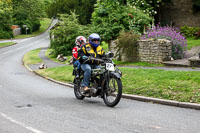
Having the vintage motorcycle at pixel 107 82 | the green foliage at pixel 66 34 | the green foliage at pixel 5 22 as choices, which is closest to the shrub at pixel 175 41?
the vintage motorcycle at pixel 107 82

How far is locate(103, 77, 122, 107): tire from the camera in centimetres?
794

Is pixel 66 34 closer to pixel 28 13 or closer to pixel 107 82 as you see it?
pixel 107 82

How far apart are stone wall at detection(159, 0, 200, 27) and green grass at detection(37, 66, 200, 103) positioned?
2493 cm

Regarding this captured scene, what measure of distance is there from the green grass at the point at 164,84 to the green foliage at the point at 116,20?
374 inches

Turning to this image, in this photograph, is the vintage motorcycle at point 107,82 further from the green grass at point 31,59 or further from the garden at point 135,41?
the green grass at point 31,59

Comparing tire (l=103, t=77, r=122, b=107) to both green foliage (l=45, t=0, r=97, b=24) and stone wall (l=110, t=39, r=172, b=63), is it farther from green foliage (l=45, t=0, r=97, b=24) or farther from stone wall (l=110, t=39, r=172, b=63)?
green foliage (l=45, t=0, r=97, b=24)

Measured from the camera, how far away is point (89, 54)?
9.06m

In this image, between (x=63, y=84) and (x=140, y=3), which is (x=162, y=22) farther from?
(x=63, y=84)

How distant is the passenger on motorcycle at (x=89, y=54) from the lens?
8867 millimetres

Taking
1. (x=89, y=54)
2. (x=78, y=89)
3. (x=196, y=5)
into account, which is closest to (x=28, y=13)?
(x=196, y=5)

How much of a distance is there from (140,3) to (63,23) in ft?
25.7

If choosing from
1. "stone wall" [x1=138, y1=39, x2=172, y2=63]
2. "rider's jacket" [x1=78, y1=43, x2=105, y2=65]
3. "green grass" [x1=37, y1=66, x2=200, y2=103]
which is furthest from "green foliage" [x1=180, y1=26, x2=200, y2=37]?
"rider's jacket" [x1=78, y1=43, x2=105, y2=65]

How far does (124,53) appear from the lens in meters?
20.4

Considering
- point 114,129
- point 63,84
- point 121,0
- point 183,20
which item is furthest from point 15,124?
point 183,20
